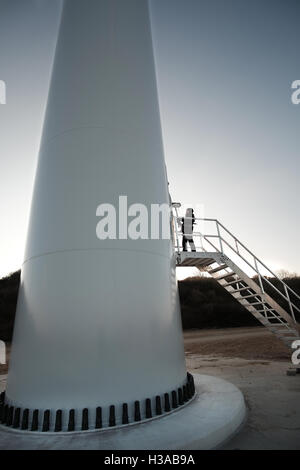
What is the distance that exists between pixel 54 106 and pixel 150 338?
424 centimetres

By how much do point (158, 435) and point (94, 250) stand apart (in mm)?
2480

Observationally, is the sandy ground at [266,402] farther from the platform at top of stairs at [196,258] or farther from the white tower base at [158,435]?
the platform at top of stairs at [196,258]

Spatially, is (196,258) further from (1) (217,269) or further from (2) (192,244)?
(1) (217,269)

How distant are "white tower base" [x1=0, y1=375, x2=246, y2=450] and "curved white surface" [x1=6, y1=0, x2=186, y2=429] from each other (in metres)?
0.33

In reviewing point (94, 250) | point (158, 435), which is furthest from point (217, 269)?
point (158, 435)

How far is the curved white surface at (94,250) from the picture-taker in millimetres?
3840

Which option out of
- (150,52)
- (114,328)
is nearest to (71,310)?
(114,328)

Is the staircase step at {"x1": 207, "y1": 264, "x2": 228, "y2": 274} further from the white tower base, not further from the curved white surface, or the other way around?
the white tower base

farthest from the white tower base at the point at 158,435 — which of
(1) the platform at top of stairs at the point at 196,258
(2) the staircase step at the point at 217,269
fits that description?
(2) the staircase step at the point at 217,269

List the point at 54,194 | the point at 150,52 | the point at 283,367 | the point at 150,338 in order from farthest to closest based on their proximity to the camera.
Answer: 1. the point at 283,367
2. the point at 150,52
3. the point at 54,194
4. the point at 150,338

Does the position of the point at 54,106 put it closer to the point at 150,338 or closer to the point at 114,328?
the point at 114,328

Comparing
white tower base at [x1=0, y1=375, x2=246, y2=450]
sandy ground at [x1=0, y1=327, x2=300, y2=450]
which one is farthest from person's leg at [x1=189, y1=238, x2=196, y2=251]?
white tower base at [x1=0, y1=375, x2=246, y2=450]

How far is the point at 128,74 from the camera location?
5223 millimetres
